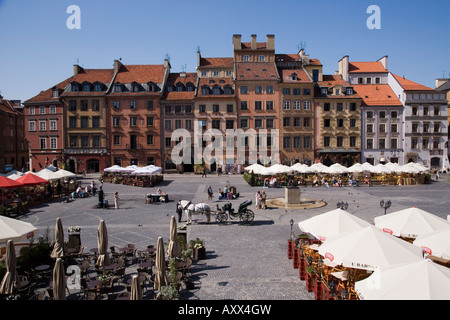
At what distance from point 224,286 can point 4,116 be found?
52619 millimetres

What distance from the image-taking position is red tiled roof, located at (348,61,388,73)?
5834 cm

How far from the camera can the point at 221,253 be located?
44.6 feet

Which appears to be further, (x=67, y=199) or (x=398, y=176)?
(x=398, y=176)

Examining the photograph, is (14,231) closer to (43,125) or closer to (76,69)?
(43,125)

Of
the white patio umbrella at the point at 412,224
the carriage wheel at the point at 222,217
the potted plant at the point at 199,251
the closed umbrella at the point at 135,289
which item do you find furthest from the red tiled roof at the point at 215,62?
the closed umbrella at the point at 135,289

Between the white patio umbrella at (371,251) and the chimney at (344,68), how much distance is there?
5488 centimetres

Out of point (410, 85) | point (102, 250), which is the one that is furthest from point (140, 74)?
point (102, 250)

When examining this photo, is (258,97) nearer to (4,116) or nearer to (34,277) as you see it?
(4,116)

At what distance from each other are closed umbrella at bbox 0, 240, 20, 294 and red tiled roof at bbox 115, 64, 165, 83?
4833 centimetres

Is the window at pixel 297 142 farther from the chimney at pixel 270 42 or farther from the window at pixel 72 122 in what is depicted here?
the window at pixel 72 122

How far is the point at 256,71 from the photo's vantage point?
53906mm

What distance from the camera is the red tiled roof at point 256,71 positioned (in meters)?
52.9

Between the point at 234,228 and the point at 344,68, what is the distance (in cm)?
5023
